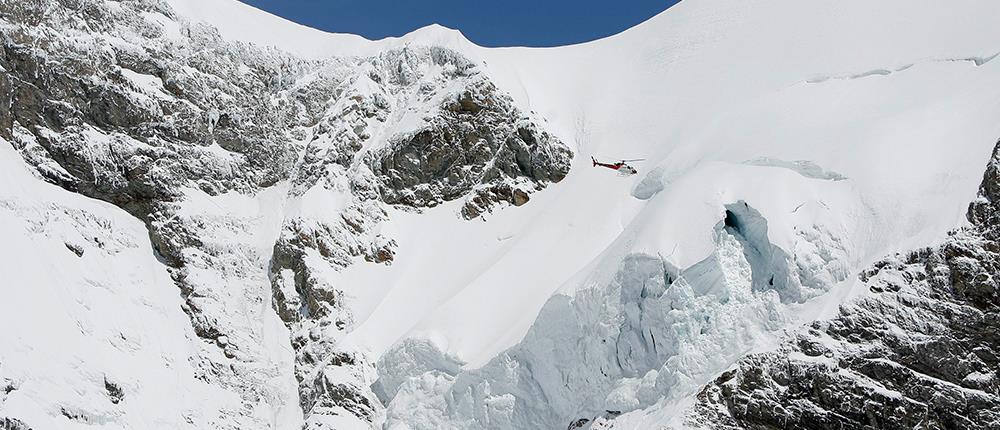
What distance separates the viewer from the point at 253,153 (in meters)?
69.9

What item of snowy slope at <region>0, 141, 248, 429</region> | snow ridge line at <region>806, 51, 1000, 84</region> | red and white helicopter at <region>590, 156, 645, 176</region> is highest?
snow ridge line at <region>806, 51, 1000, 84</region>

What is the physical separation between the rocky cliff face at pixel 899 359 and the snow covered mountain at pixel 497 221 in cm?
12

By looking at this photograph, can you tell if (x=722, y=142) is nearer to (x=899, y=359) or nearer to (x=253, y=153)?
(x=899, y=359)

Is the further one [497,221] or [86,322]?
[497,221]

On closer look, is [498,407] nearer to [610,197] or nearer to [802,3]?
[610,197]

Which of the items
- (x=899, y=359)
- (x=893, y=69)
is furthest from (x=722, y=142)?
(x=899, y=359)

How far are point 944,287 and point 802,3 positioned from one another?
101 feet

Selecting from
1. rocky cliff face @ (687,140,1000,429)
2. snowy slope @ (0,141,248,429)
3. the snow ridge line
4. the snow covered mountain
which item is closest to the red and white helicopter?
the snow covered mountain

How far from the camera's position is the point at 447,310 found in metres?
57.4

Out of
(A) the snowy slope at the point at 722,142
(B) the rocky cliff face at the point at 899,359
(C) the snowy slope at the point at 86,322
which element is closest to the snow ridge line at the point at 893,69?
(A) the snowy slope at the point at 722,142

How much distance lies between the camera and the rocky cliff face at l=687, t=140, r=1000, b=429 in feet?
137

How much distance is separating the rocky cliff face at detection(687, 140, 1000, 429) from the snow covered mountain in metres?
0.12

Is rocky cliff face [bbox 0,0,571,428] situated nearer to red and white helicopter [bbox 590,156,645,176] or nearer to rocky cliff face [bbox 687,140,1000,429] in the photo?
red and white helicopter [bbox 590,156,645,176]

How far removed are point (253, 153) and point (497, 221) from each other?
57.2ft
